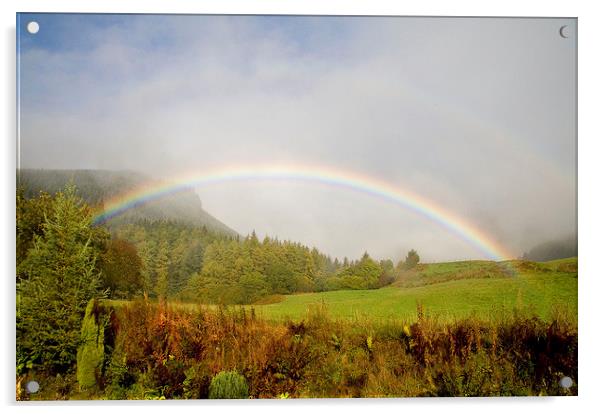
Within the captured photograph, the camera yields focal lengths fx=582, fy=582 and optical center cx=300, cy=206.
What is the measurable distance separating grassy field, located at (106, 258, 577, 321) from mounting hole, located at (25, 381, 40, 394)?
65.7 inches

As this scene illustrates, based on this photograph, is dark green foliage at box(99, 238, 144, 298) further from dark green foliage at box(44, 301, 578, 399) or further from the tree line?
dark green foliage at box(44, 301, 578, 399)

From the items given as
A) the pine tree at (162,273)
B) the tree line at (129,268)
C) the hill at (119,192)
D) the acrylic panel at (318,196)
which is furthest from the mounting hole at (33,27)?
the pine tree at (162,273)

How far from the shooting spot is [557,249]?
6.01 m

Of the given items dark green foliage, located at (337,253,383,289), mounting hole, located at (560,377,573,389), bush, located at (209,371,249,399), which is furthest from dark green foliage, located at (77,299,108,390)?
mounting hole, located at (560,377,573,389)

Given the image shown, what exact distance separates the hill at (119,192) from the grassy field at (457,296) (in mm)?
931

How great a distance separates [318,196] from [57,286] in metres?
2.79

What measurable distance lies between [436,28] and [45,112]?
4.09 metres

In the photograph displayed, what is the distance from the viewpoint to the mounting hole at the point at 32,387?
5.82 m

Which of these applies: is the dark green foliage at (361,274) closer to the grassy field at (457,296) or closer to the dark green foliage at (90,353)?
the grassy field at (457,296)

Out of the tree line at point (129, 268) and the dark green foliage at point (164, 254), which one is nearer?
the tree line at point (129, 268)

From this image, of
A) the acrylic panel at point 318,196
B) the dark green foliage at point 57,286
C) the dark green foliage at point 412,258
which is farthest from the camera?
the dark green foliage at point 412,258

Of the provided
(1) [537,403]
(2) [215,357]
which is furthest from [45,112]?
(1) [537,403]

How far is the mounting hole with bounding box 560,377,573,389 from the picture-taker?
597cm
